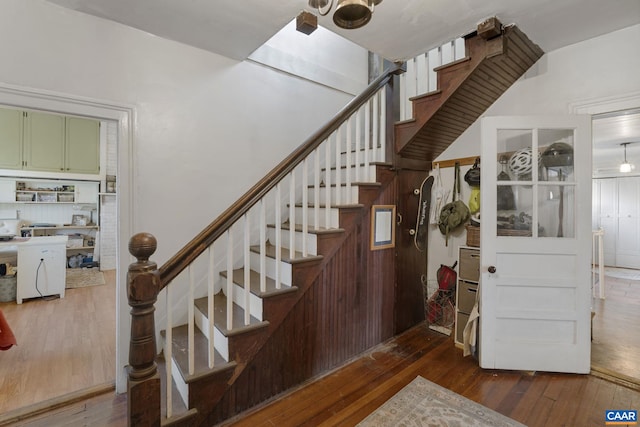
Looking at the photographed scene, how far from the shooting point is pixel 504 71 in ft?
7.79

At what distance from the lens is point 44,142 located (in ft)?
14.4

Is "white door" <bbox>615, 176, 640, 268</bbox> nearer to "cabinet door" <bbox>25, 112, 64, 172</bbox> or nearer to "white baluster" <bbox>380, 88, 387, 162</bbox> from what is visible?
"white baluster" <bbox>380, 88, 387, 162</bbox>

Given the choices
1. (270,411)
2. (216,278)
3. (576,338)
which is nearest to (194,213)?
(216,278)

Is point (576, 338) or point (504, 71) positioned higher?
point (504, 71)

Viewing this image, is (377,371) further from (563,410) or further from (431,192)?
(431,192)

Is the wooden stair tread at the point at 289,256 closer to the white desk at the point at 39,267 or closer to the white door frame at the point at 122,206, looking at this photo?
the white door frame at the point at 122,206

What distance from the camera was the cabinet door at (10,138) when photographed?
4.06 metres

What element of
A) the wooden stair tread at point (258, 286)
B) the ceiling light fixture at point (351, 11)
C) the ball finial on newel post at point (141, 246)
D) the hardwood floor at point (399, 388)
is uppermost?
the ceiling light fixture at point (351, 11)

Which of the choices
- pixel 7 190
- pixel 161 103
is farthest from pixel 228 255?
pixel 7 190

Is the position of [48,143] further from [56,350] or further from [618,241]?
[618,241]

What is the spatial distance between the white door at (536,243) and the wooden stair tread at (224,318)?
1.83 metres

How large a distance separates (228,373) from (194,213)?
1.23m

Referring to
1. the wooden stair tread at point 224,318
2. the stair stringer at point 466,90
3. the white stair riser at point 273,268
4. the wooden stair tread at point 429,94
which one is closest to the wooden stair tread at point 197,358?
the wooden stair tread at point 224,318

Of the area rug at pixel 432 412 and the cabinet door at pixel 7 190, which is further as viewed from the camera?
the cabinet door at pixel 7 190
